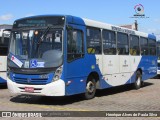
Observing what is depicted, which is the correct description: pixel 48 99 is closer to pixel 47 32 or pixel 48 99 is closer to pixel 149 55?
pixel 47 32

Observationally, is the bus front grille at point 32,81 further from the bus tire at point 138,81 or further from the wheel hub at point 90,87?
the bus tire at point 138,81

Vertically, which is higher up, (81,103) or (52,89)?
(52,89)

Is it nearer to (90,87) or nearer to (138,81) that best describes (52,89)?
(90,87)

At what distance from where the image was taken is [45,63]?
13.0 m

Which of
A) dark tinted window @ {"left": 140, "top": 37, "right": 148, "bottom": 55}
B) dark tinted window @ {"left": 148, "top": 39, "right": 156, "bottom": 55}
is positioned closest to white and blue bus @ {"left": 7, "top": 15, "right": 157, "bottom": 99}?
dark tinted window @ {"left": 140, "top": 37, "right": 148, "bottom": 55}

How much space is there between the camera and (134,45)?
63.7ft

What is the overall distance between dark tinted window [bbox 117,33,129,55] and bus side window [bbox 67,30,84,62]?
367 centimetres

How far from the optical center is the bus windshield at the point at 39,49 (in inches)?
512

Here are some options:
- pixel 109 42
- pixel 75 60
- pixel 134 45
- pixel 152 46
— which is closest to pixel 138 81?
pixel 134 45

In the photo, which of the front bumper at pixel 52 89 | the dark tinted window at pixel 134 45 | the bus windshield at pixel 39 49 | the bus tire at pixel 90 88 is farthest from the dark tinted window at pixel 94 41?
the dark tinted window at pixel 134 45

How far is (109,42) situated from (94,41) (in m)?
1.46

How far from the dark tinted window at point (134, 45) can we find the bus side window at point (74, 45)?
5390 mm

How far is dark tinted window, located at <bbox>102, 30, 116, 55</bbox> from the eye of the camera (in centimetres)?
1599

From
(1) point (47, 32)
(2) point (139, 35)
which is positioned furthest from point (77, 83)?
(2) point (139, 35)
